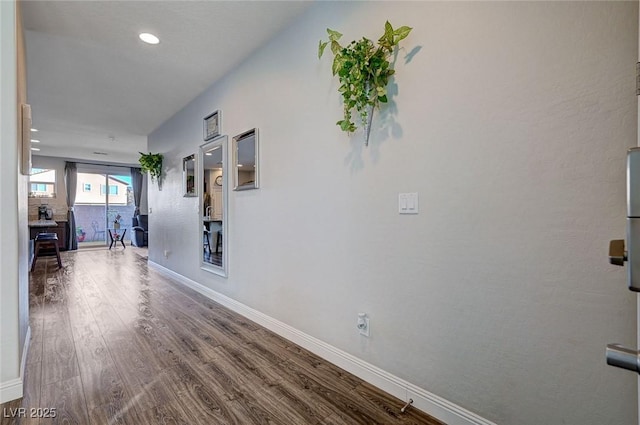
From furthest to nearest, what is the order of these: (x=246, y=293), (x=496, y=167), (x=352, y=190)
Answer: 1. (x=246, y=293)
2. (x=352, y=190)
3. (x=496, y=167)

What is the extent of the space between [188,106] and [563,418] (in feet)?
16.2

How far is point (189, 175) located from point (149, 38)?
1.90 meters

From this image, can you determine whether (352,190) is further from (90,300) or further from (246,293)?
(90,300)

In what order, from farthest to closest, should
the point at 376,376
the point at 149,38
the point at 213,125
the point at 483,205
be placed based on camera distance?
the point at 213,125, the point at 149,38, the point at 376,376, the point at 483,205

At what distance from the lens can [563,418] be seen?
1.17 m

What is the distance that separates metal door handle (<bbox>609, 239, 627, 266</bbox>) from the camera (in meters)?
0.58

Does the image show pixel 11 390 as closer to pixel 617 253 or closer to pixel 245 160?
pixel 245 160

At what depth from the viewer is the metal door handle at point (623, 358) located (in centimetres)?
50

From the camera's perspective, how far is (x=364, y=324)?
1899mm

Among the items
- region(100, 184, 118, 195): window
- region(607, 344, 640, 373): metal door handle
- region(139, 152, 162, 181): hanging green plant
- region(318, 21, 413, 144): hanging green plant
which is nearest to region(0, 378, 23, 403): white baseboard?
region(318, 21, 413, 144): hanging green plant

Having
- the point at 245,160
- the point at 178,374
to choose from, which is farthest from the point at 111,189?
the point at 178,374

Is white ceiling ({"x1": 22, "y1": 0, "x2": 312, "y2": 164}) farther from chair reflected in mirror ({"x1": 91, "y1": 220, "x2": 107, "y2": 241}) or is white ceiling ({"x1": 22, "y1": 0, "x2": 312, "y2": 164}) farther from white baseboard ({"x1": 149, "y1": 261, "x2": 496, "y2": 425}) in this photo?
chair reflected in mirror ({"x1": 91, "y1": 220, "x2": 107, "y2": 241})

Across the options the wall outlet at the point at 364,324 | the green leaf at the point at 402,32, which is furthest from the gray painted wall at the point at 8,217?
the green leaf at the point at 402,32

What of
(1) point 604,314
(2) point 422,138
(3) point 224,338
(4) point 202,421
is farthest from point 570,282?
(3) point 224,338
